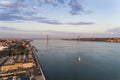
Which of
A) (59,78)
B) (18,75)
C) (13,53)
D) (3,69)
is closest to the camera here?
(18,75)

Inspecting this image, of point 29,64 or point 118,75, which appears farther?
point 29,64

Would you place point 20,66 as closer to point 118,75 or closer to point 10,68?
point 10,68

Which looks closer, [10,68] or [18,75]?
[18,75]

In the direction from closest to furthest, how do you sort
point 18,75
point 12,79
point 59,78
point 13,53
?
point 12,79
point 18,75
point 59,78
point 13,53

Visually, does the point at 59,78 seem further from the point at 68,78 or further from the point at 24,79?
the point at 24,79

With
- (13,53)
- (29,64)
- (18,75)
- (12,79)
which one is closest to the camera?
(12,79)

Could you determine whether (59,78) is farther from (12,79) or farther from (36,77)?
(12,79)

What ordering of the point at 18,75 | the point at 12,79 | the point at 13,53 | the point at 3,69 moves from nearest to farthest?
the point at 12,79, the point at 18,75, the point at 3,69, the point at 13,53

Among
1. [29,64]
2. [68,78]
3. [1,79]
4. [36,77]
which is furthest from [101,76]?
[1,79]

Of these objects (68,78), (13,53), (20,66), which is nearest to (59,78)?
(68,78)
